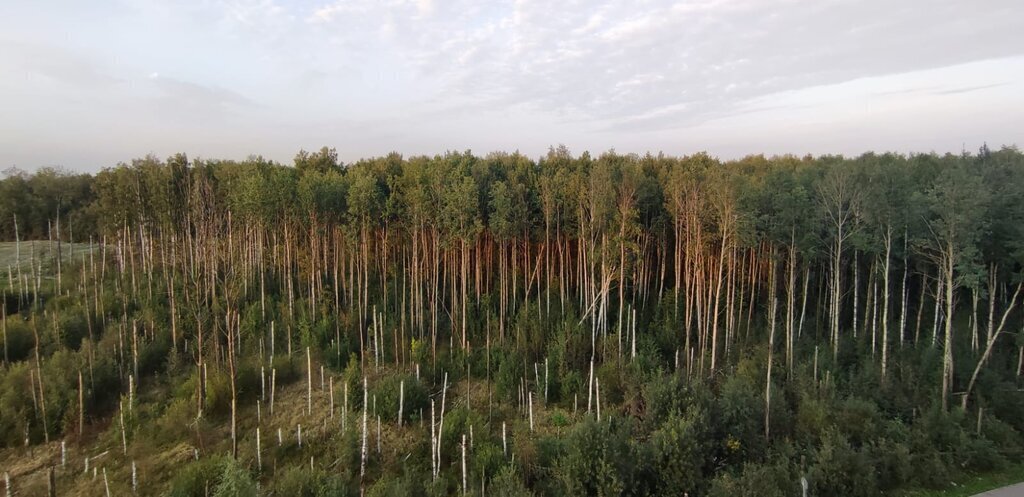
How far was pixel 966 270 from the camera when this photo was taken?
15273 millimetres

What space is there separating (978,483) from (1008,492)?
71 cm

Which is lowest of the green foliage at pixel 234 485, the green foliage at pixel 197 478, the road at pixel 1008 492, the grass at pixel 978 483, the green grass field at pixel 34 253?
the grass at pixel 978 483

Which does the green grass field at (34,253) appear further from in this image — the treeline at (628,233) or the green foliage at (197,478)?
the green foliage at (197,478)

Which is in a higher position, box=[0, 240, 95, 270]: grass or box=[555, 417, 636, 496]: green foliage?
box=[0, 240, 95, 270]: grass

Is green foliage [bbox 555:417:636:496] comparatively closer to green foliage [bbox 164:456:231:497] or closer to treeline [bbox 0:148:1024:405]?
treeline [bbox 0:148:1024:405]

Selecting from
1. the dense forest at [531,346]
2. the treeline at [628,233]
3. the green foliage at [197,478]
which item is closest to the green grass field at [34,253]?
the dense forest at [531,346]

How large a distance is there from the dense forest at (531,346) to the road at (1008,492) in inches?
36.9

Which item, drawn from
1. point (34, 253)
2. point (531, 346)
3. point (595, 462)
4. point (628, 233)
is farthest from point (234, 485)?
point (34, 253)

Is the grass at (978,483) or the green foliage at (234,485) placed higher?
the green foliage at (234,485)

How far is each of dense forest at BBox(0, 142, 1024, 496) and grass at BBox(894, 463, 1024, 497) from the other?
297mm

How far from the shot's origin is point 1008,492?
12.2m

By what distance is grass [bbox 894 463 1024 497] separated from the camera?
1253 cm

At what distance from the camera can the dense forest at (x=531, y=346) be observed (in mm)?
13086

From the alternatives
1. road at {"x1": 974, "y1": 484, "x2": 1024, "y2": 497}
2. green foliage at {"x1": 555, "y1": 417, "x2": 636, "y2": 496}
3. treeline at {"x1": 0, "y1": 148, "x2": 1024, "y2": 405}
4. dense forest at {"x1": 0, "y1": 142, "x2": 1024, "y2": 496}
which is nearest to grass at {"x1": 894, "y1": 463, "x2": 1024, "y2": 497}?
road at {"x1": 974, "y1": 484, "x2": 1024, "y2": 497}
